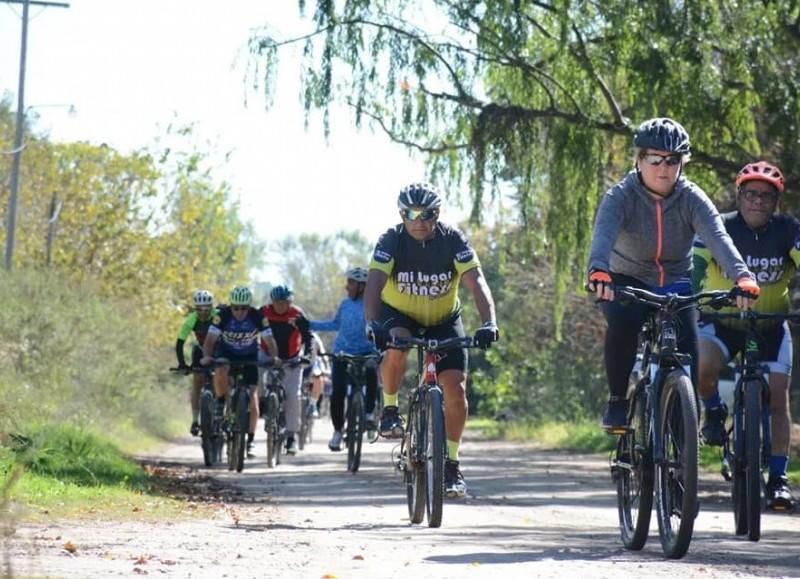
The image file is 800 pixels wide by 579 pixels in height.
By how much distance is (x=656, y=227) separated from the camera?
30.3 ft

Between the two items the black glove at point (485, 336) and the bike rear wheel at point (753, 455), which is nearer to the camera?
the bike rear wheel at point (753, 455)

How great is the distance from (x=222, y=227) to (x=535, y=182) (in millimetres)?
34751

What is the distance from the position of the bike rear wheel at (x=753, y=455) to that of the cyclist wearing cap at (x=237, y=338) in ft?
31.3

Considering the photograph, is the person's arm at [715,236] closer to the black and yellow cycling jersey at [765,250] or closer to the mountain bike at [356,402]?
the black and yellow cycling jersey at [765,250]

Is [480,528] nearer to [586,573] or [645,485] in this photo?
[645,485]

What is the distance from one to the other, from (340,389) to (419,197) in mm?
7952

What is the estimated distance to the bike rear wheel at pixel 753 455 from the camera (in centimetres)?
949

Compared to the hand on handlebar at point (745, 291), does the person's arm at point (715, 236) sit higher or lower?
higher

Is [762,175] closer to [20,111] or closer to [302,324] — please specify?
[302,324]

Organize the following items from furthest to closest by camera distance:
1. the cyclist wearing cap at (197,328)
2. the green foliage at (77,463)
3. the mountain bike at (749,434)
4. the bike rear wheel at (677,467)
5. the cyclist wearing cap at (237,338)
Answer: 1. the cyclist wearing cap at (197,328)
2. the cyclist wearing cap at (237,338)
3. the green foliage at (77,463)
4. the mountain bike at (749,434)
5. the bike rear wheel at (677,467)

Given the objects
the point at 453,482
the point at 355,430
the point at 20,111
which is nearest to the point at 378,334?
the point at 453,482

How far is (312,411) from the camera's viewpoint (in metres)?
26.4

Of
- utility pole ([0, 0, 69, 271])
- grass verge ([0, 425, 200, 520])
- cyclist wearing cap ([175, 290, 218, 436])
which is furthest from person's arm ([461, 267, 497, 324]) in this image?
utility pole ([0, 0, 69, 271])

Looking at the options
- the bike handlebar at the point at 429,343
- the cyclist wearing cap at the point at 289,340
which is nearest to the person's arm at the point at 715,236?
the bike handlebar at the point at 429,343
